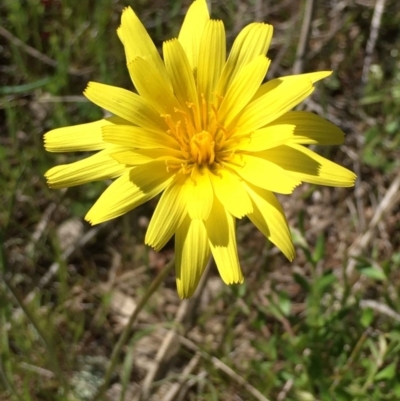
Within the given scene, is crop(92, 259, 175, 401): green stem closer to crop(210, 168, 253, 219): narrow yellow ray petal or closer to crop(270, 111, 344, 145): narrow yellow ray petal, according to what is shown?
crop(210, 168, 253, 219): narrow yellow ray petal

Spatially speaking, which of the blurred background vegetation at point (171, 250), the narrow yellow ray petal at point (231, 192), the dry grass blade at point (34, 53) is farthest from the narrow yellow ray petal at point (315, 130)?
the dry grass blade at point (34, 53)

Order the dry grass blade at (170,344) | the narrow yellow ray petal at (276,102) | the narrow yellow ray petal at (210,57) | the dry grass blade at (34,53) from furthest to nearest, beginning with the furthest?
the dry grass blade at (34,53) → the dry grass blade at (170,344) → the narrow yellow ray petal at (210,57) → the narrow yellow ray petal at (276,102)

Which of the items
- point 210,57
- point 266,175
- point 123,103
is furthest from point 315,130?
point 123,103

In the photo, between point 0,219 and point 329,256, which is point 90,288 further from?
point 329,256

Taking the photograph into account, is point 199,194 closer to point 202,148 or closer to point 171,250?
point 202,148

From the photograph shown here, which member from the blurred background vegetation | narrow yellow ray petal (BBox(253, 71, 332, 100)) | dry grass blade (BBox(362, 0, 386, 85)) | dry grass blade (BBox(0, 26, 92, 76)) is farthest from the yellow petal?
dry grass blade (BBox(362, 0, 386, 85))

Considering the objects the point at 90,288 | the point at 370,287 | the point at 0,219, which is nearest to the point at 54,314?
the point at 90,288

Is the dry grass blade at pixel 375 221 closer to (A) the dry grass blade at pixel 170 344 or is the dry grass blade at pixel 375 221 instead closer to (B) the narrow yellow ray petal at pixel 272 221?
(A) the dry grass blade at pixel 170 344
